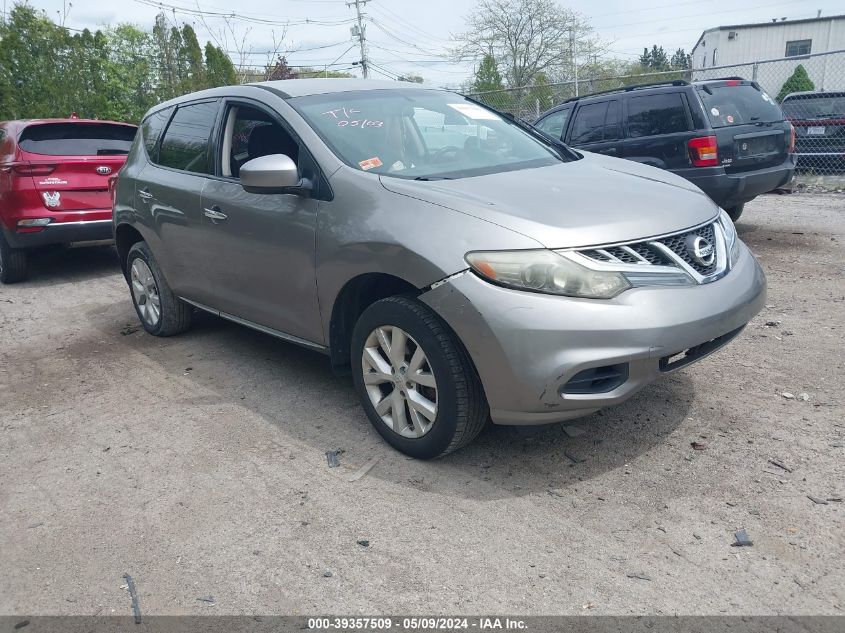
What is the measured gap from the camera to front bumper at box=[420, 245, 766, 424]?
9.34 ft

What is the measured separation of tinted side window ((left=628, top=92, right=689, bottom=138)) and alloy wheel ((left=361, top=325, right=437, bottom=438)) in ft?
17.4

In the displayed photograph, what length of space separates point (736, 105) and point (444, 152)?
16.4 ft

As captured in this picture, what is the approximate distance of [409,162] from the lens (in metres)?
3.82

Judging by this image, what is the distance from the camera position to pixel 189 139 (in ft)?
16.2

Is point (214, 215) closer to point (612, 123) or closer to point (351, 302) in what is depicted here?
point (351, 302)

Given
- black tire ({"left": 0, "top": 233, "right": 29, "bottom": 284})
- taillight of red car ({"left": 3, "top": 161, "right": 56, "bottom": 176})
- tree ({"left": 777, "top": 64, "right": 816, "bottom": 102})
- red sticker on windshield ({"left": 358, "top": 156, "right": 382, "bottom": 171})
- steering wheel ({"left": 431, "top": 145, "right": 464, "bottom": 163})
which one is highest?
tree ({"left": 777, "top": 64, "right": 816, "bottom": 102})

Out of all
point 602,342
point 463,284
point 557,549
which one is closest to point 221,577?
point 557,549

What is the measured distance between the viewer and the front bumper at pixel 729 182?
7184 millimetres

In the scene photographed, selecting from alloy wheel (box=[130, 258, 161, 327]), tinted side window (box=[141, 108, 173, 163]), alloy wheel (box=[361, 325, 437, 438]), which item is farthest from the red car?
alloy wheel (box=[361, 325, 437, 438])

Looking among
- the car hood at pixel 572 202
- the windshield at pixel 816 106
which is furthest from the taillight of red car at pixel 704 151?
the windshield at pixel 816 106

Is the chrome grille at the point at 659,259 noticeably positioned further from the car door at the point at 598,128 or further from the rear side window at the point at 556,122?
the rear side window at the point at 556,122

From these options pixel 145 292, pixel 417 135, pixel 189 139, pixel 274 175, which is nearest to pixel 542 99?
pixel 145 292

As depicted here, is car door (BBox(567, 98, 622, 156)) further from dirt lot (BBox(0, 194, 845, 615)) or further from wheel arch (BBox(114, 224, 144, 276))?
wheel arch (BBox(114, 224, 144, 276))

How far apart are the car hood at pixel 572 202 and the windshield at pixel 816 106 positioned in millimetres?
10067
